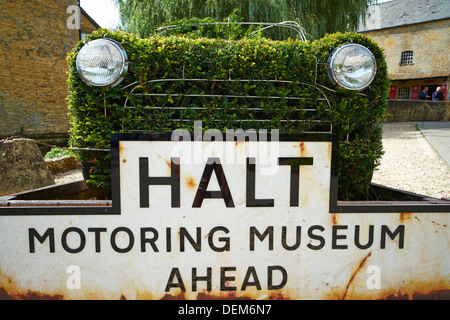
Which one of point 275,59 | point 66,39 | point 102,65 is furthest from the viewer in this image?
point 66,39

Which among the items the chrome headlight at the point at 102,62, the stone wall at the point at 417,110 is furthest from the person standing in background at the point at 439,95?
the chrome headlight at the point at 102,62

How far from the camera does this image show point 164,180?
130cm

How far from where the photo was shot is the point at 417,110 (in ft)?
57.1

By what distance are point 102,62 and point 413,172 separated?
6599 mm

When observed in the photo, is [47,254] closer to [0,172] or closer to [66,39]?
[0,172]

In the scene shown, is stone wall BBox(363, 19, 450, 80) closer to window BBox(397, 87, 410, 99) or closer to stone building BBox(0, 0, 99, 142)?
window BBox(397, 87, 410, 99)

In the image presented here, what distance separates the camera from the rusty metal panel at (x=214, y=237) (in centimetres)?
129

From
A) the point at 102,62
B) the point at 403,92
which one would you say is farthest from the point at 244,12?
the point at 403,92

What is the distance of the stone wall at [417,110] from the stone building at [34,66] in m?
16.5

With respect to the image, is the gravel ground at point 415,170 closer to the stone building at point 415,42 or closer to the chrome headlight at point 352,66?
the chrome headlight at point 352,66

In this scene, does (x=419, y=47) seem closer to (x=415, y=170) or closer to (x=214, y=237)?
(x=415, y=170)

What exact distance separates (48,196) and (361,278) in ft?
6.14

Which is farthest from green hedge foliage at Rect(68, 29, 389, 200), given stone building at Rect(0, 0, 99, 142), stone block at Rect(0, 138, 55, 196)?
stone building at Rect(0, 0, 99, 142)

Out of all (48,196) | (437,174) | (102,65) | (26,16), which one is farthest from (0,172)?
(26,16)
